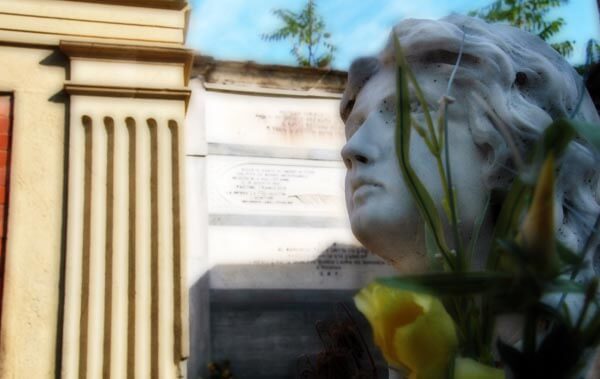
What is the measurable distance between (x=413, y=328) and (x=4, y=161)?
2078mm

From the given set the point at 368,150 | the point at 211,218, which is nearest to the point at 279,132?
the point at 211,218

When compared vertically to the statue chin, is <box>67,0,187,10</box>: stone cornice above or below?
above

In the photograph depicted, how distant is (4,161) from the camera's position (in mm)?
2301

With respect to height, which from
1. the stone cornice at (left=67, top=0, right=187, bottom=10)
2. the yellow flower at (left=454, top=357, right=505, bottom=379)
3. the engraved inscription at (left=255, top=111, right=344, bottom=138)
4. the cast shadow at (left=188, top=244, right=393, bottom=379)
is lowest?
the cast shadow at (left=188, top=244, right=393, bottom=379)

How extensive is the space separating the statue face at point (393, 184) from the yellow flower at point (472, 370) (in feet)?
1.14

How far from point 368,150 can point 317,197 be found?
2593 mm

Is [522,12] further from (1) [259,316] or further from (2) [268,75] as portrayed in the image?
(1) [259,316]

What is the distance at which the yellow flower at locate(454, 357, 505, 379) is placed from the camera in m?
0.49

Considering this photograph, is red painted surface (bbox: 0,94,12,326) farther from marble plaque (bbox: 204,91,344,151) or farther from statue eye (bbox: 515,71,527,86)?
statue eye (bbox: 515,71,527,86)

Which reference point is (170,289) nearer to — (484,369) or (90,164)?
(90,164)

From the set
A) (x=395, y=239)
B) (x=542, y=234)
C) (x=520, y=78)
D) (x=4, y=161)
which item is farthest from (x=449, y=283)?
(x=4, y=161)

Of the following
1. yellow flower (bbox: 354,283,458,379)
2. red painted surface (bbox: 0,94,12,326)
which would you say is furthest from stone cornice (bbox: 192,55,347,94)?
yellow flower (bbox: 354,283,458,379)

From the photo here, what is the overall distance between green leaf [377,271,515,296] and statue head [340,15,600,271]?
1.33ft

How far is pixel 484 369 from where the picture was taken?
1.61ft
